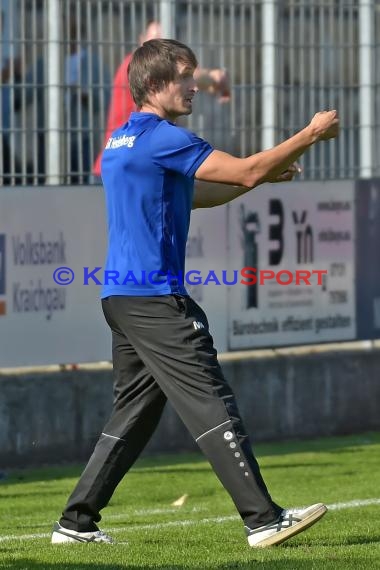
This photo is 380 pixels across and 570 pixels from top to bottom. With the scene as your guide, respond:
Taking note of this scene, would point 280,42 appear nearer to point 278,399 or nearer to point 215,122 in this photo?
point 215,122

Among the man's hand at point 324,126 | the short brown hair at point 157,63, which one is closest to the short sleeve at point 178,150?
the short brown hair at point 157,63

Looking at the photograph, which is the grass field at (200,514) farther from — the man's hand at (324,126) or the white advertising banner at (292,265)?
the man's hand at (324,126)

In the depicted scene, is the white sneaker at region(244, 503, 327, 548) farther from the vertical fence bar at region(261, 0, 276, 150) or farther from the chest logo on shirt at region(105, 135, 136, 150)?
the vertical fence bar at region(261, 0, 276, 150)

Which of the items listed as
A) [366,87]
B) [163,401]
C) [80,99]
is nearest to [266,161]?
[163,401]

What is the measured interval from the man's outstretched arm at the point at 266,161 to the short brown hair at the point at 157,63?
1.42ft

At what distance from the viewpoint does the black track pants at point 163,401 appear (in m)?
6.53

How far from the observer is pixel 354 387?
12.2m

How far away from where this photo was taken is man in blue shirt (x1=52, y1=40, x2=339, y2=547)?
644cm

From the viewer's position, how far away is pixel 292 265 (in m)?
11.8

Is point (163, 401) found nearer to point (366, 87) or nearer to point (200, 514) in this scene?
point (200, 514)

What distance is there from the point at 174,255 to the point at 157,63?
0.77 metres

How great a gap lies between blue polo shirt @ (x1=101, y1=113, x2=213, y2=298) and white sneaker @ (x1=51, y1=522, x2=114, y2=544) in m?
1.03

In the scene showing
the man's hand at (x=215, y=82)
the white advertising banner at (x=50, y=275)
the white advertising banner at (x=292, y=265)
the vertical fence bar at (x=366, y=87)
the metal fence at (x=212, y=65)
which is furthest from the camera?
the vertical fence bar at (x=366, y=87)

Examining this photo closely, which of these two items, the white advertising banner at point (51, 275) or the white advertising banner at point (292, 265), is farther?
the white advertising banner at point (292, 265)
